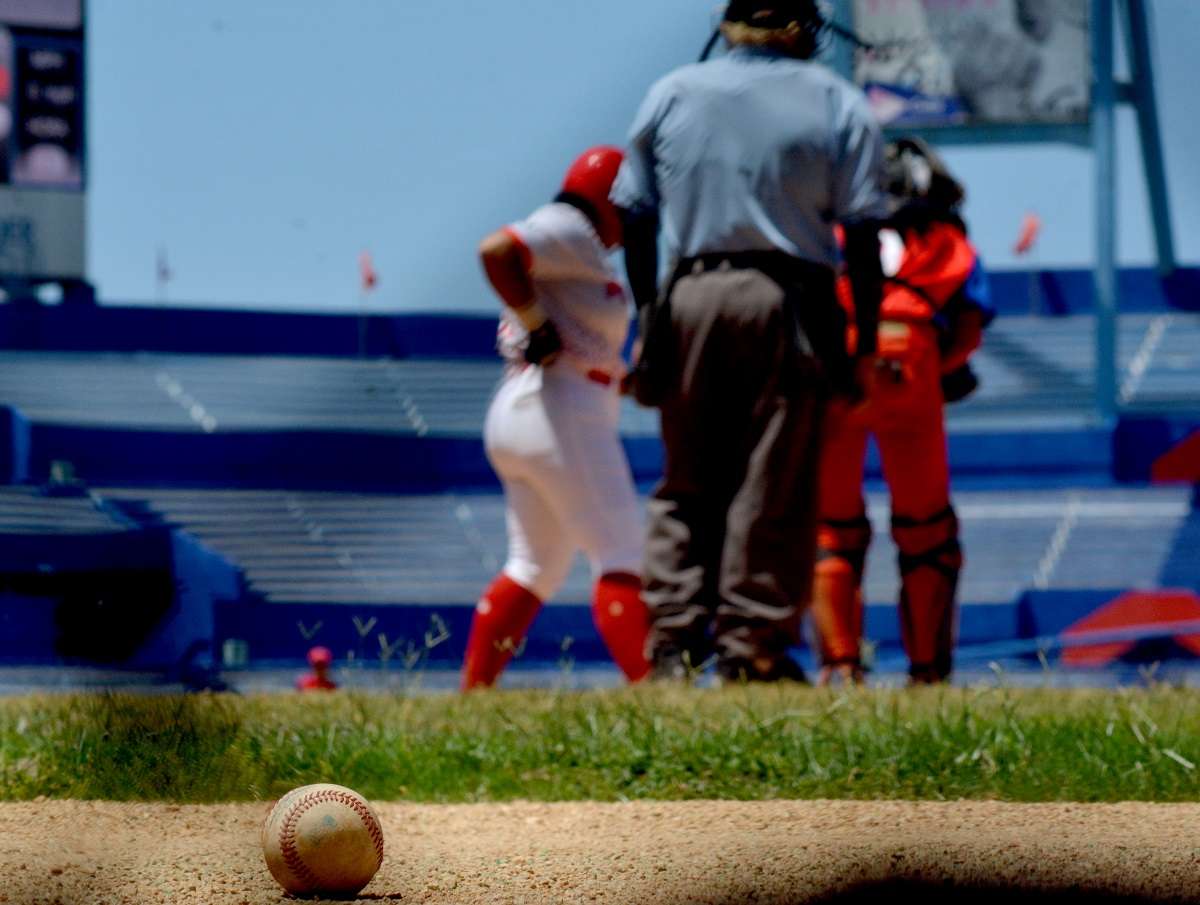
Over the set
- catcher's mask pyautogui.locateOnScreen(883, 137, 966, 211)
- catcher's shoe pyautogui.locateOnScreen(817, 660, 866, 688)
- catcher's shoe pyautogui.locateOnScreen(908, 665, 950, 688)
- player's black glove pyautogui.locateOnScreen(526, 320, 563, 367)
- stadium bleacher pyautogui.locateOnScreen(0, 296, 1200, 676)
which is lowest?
stadium bleacher pyautogui.locateOnScreen(0, 296, 1200, 676)

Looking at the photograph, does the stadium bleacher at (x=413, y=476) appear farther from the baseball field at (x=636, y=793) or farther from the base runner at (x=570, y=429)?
the baseball field at (x=636, y=793)

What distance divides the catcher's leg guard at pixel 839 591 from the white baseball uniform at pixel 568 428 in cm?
45

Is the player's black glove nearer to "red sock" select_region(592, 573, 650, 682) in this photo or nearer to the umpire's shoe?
"red sock" select_region(592, 573, 650, 682)

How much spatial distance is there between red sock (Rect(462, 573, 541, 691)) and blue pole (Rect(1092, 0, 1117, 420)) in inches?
66.1

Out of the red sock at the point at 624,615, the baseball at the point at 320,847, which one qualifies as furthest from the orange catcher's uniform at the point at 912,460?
the baseball at the point at 320,847

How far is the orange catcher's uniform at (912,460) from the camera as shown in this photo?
4.49m

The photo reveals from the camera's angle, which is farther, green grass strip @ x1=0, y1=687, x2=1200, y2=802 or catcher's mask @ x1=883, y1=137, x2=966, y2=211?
catcher's mask @ x1=883, y1=137, x2=966, y2=211

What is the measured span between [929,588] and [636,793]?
5.42 ft

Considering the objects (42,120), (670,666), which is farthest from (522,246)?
(42,120)

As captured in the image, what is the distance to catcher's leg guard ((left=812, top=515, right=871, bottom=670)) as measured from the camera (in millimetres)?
4535

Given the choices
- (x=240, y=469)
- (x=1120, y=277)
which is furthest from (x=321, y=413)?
(x=1120, y=277)

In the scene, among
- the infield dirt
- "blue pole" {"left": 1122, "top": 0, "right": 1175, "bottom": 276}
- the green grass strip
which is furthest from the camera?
the green grass strip

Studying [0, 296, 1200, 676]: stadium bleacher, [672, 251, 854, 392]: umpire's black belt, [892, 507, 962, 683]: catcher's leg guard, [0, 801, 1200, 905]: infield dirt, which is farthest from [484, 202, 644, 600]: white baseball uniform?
[0, 296, 1200, 676]: stadium bleacher

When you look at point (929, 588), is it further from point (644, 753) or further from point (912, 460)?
point (644, 753)
